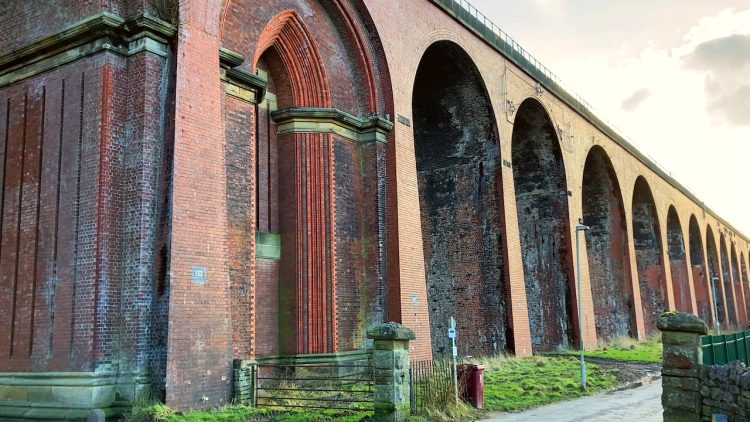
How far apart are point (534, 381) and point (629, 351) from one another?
12.7 m

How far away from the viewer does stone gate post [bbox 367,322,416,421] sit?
392 inches

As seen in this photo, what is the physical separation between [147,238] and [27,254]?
251cm

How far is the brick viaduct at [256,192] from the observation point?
10078 millimetres

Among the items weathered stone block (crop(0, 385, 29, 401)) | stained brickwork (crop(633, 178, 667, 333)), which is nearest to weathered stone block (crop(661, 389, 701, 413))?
weathered stone block (crop(0, 385, 29, 401))

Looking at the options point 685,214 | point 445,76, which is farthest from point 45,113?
point 685,214

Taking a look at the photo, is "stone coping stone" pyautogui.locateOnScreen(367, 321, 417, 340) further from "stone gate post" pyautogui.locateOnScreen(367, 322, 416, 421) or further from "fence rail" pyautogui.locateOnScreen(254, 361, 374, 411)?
"fence rail" pyautogui.locateOnScreen(254, 361, 374, 411)

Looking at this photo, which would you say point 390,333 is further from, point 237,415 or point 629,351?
point 629,351

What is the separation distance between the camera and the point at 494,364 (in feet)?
60.6

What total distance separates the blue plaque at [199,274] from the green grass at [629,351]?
1704cm

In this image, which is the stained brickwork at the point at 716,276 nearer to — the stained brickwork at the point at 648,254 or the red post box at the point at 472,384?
the stained brickwork at the point at 648,254

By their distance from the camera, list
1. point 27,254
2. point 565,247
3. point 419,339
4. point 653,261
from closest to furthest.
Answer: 1. point 27,254
2. point 419,339
3. point 565,247
4. point 653,261

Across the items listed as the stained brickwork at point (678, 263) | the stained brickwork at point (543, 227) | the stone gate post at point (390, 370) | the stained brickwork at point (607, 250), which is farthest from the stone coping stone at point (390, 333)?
the stained brickwork at point (678, 263)

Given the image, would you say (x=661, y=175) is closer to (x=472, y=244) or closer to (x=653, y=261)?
(x=653, y=261)

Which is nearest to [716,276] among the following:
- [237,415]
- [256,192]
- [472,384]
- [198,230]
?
[472,384]
